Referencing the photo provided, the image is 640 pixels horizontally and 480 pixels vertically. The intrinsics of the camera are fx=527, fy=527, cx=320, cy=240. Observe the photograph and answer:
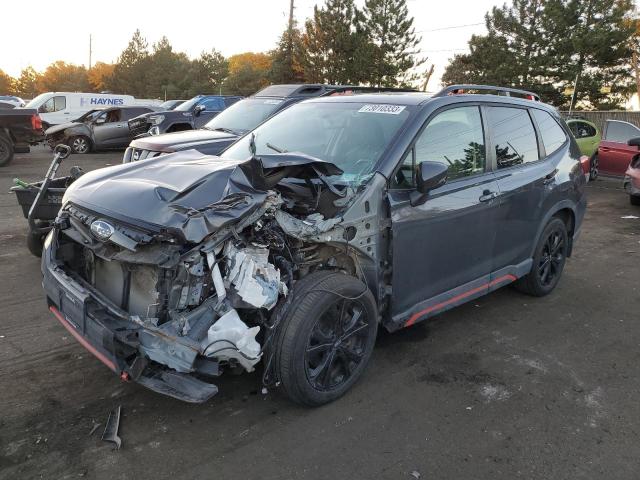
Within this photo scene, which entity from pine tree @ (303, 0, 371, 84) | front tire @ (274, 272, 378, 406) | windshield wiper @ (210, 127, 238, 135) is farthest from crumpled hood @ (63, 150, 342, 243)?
pine tree @ (303, 0, 371, 84)

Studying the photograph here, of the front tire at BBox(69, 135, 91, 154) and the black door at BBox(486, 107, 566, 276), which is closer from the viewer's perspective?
the black door at BBox(486, 107, 566, 276)

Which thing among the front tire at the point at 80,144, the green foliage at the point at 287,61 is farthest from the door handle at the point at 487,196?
the green foliage at the point at 287,61

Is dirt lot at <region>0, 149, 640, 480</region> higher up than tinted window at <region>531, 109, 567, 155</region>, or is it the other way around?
tinted window at <region>531, 109, 567, 155</region>

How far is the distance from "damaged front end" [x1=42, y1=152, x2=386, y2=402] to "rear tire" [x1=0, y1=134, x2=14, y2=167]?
494 inches

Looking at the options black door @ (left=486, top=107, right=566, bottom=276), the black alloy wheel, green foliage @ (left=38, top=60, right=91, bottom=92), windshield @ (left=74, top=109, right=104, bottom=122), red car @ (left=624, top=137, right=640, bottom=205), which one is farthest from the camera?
green foliage @ (left=38, top=60, right=91, bottom=92)

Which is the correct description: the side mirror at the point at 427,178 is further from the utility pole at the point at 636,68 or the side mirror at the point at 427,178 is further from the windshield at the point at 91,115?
the utility pole at the point at 636,68

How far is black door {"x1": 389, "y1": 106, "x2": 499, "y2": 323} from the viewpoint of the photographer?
139 inches

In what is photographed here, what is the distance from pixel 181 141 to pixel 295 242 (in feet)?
17.1

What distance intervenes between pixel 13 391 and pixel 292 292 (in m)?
1.94

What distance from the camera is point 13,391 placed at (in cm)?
336

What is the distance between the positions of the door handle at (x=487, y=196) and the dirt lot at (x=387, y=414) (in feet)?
3.78

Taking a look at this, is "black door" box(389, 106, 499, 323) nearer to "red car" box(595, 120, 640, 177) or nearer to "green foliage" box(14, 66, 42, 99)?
"red car" box(595, 120, 640, 177)

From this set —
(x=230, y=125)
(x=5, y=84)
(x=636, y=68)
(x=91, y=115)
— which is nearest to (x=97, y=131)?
(x=91, y=115)

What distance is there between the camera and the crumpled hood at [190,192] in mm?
2756
